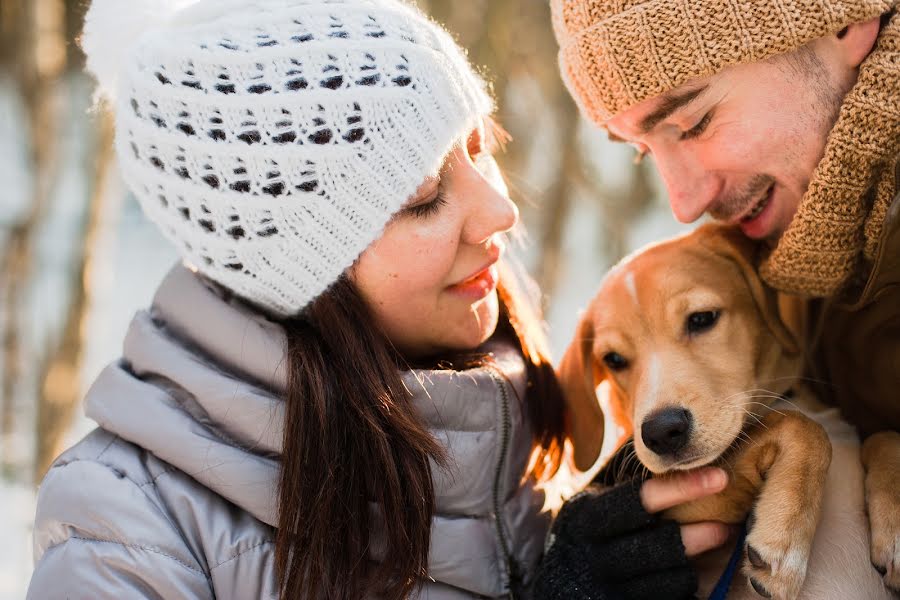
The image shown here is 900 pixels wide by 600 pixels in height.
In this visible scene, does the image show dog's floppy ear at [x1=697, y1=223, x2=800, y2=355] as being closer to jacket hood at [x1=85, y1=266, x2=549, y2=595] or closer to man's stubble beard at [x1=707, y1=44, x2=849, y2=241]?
man's stubble beard at [x1=707, y1=44, x2=849, y2=241]

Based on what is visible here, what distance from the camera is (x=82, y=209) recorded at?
688 centimetres

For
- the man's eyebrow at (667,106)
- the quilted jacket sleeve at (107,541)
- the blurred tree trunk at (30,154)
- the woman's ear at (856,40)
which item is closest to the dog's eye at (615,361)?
the man's eyebrow at (667,106)

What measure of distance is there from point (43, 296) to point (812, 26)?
20.5ft

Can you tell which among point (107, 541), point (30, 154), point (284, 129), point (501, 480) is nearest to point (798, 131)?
point (501, 480)

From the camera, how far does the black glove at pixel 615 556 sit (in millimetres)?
2119

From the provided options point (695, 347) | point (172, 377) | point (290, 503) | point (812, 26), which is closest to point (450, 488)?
point (290, 503)

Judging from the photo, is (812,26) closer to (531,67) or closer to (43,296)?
(531,67)

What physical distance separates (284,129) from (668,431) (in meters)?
1.29

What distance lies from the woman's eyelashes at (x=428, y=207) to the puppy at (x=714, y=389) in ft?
2.75

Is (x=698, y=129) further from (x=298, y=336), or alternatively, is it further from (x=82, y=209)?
(x=82, y=209)

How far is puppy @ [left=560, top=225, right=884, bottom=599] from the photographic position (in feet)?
6.92

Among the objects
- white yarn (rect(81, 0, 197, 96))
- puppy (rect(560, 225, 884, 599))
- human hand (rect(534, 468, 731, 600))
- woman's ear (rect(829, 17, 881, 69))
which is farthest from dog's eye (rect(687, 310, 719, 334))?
white yarn (rect(81, 0, 197, 96))

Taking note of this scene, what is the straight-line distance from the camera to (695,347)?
102 inches

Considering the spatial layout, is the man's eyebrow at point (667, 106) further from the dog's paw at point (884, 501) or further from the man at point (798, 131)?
the dog's paw at point (884, 501)
